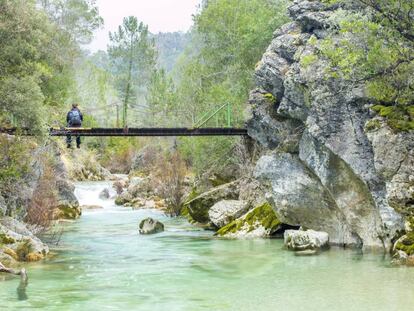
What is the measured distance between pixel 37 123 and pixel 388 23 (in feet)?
36.5

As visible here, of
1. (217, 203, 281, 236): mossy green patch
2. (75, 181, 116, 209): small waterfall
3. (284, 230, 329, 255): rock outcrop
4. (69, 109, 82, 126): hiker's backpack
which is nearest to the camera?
(284, 230, 329, 255): rock outcrop

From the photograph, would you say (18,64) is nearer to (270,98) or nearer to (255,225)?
(270,98)

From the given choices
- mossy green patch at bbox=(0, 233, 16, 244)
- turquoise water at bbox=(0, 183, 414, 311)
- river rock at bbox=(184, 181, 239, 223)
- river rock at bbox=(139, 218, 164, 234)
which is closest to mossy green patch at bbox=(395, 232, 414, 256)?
turquoise water at bbox=(0, 183, 414, 311)

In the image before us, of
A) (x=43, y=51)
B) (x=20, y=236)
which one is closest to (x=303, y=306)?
(x=20, y=236)

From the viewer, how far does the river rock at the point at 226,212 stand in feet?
81.7

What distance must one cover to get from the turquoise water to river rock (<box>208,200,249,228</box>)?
258 centimetres

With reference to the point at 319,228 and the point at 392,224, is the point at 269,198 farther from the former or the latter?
the point at 392,224

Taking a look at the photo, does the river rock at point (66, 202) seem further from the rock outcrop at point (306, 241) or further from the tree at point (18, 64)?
the rock outcrop at point (306, 241)

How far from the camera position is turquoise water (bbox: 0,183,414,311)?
12312 millimetres

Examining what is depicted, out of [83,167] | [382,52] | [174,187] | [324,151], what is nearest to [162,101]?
[83,167]

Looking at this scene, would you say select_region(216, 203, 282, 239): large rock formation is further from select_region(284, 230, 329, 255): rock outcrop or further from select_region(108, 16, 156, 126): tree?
select_region(108, 16, 156, 126): tree

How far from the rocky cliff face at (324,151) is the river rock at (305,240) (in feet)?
3.54

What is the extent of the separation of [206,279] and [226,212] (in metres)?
10.2

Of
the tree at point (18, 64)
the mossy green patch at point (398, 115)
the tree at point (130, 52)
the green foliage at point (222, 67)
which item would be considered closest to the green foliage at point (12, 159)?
the tree at point (18, 64)
